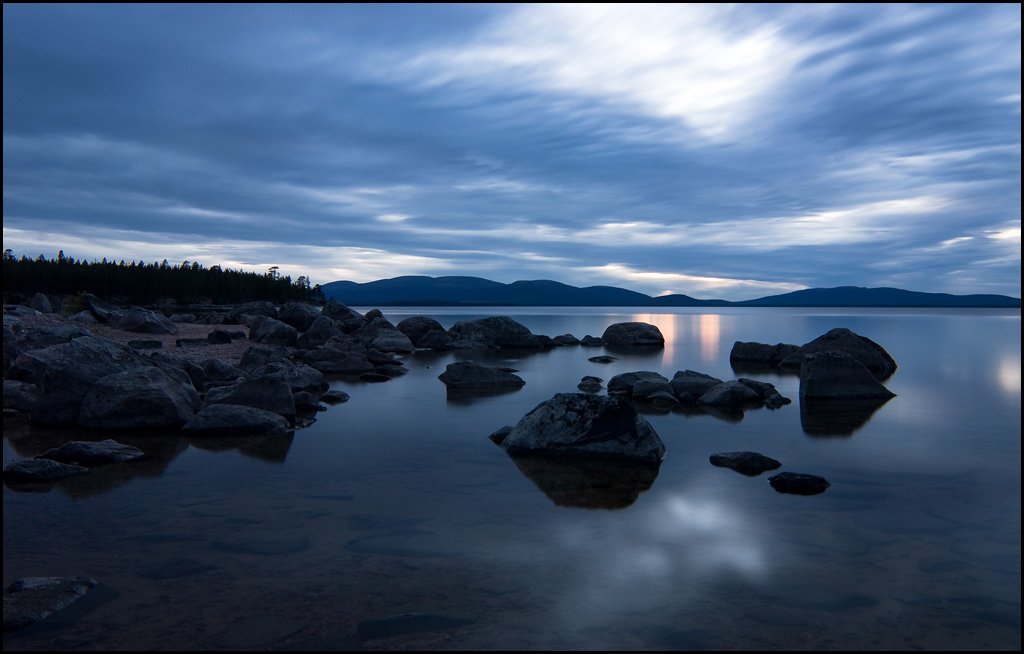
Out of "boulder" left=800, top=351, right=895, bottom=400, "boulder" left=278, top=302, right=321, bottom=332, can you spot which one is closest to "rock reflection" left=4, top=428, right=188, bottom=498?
"boulder" left=800, top=351, right=895, bottom=400

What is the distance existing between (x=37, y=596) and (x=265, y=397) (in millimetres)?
8155

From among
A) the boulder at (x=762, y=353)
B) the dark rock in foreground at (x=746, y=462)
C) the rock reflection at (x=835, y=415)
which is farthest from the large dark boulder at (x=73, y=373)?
the boulder at (x=762, y=353)

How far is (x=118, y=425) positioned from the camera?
471 inches

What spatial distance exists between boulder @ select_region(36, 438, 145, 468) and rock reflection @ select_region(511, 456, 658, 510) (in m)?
5.84

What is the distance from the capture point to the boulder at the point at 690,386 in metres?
16.9

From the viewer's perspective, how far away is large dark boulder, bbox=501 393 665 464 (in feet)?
34.1

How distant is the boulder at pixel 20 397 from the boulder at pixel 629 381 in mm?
13364

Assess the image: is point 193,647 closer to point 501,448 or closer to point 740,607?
point 740,607

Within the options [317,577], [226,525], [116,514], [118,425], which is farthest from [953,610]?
[118,425]

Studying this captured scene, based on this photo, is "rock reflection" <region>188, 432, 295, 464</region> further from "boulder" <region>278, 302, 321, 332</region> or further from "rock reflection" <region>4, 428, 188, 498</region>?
"boulder" <region>278, 302, 321, 332</region>

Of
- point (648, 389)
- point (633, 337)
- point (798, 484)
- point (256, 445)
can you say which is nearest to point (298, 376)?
point (256, 445)

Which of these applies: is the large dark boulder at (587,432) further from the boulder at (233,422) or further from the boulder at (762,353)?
the boulder at (762,353)

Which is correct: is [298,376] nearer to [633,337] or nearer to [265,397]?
[265,397]

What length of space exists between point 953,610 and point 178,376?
13.1 metres
